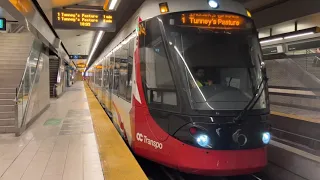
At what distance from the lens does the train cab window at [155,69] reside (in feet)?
14.2

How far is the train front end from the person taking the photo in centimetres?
398

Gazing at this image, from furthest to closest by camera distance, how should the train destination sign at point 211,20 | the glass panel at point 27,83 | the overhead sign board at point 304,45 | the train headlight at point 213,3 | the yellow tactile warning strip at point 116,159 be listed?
1. the glass panel at point 27,83
2. the overhead sign board at point 304,45
3. the train headlight at point 213,3
4. the train destination sign at point 211,20
5. the yellow tactile warning strip at point 116,159

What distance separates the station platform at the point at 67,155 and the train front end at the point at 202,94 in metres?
0.56

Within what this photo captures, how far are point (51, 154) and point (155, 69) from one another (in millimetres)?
2739

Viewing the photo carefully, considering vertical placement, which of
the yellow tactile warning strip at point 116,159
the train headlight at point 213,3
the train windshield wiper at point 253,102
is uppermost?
the train headlight at point 213,3

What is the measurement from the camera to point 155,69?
4.49 m

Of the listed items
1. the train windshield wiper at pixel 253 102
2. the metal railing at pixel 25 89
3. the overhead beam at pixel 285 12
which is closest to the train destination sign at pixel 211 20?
the train windshield wiper at pixel 253 102

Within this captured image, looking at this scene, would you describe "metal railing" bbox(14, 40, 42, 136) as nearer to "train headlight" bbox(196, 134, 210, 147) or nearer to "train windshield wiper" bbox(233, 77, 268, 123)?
"train headlight" bbox(196, 134, 210, 147)

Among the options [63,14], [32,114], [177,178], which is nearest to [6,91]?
[32,114]

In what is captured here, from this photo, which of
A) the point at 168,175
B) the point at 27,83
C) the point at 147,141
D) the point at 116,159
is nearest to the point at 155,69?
the point at 147,141

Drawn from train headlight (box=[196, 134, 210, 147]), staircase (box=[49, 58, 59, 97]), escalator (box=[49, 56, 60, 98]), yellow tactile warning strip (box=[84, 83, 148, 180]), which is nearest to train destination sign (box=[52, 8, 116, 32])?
yellow tactile warning strip (box=[84, 83, 148, 180])

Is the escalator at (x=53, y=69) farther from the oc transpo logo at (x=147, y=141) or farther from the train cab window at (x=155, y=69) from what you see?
the train cab window at (x=155, y=69)

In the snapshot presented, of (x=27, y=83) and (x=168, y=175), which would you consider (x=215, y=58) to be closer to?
(x=168, y=175)

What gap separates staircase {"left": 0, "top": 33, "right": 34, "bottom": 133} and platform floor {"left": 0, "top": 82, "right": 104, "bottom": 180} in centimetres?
63
